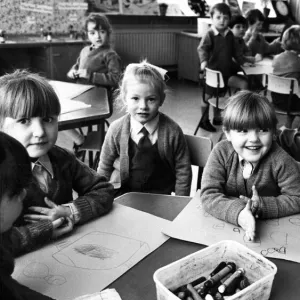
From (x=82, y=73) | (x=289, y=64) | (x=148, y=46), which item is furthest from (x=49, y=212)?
(x=148, y=46)

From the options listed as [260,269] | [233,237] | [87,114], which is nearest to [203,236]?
[233,237]

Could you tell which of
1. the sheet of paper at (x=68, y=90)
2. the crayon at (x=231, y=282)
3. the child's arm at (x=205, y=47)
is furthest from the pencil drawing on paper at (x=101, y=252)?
the child's arm at (x=205, y=47)

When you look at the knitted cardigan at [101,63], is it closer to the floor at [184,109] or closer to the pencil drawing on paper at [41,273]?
the floor at [184,109]

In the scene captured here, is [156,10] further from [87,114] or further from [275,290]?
[275,290]

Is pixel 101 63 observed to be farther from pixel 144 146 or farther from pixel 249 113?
pixel 249 113

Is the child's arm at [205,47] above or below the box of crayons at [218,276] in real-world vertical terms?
above

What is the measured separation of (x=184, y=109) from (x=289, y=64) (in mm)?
1736

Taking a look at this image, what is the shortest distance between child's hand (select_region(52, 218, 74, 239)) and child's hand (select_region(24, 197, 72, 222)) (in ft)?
0.07

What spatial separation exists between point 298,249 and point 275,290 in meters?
0.19

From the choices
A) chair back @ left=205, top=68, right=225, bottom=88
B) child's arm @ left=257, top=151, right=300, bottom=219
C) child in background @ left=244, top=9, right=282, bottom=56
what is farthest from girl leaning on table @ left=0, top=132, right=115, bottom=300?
child in background @ left=244, top=9, right=282, bottom=56

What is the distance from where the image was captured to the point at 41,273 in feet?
3.00

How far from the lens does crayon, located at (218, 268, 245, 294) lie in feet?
2.65

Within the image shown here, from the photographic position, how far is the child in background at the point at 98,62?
3.14 meters

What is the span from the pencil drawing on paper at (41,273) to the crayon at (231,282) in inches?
13.5
